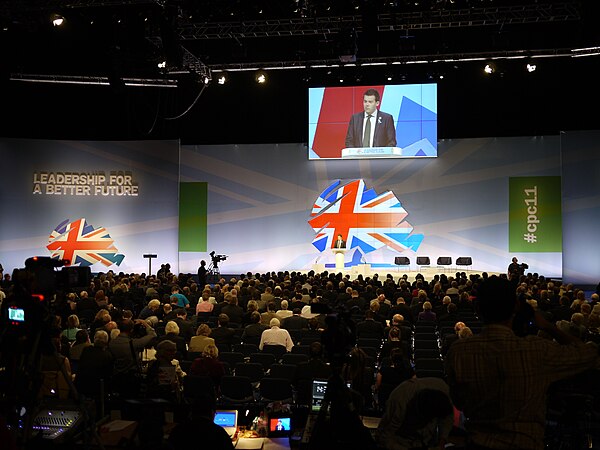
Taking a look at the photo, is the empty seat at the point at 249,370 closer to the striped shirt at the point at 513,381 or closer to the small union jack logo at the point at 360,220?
the striped shirt at the point at 513,381

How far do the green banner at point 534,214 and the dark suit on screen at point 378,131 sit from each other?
4.29 meters

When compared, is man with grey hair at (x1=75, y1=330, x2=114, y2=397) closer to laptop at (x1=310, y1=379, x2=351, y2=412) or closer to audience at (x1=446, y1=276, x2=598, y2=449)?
laptop at (x1=310, y1=379, x2=351, y2=412)

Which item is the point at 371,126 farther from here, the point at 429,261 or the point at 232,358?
the point at 232,358

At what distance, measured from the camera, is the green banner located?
19.7 m

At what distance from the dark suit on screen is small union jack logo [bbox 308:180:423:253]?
1482mm

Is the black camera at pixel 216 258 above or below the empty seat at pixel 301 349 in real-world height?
above

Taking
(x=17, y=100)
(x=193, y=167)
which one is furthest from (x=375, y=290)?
(x=17, y=100)

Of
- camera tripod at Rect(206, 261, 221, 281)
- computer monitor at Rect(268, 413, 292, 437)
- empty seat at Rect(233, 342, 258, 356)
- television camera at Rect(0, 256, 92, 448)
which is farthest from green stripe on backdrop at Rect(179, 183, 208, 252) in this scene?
television camera at Rect(0, 256, 92, 448)

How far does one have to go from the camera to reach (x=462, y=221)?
20328 mm

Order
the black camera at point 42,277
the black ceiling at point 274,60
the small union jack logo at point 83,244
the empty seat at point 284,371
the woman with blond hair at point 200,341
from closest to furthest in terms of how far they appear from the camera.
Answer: the black camera at point 42,277 < the empty seat at point 284,371 < the woman with blond hair at point 200,341 < the black ceiling at point 274,60 < the small union jack logo at point 83,244

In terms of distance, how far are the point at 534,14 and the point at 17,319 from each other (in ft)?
47.6

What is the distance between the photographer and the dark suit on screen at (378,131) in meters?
19.7

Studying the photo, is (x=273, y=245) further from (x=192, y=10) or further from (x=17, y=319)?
(x=17, y=319)

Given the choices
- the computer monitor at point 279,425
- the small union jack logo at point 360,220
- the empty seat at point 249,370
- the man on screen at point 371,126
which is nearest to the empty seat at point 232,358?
the empty seat at point 249,370
